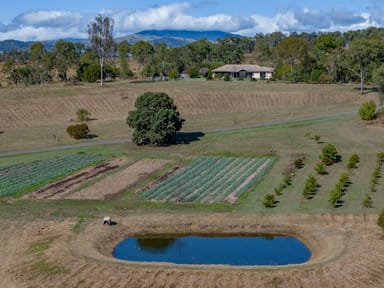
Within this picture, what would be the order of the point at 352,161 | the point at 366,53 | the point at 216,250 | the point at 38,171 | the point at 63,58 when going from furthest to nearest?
1. the point at 63,58
2. the point at 366,53
3. the point at 38,171
4. the point at 352,161
5. the point at 216,250

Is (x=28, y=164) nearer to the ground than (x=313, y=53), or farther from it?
nearer to the ground

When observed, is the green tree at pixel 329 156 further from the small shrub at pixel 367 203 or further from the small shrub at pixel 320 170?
the small shrub at pixel 367 203

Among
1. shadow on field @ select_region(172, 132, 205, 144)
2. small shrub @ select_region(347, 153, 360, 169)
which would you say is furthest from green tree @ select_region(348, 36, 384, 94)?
small shrub @ select_region(347, 153, 360, 169)

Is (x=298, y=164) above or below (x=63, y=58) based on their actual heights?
A: below

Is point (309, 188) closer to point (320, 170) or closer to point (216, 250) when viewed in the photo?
point (320, 170)

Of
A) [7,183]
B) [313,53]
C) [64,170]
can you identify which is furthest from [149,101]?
[313,53]

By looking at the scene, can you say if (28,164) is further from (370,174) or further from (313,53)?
(313,53)

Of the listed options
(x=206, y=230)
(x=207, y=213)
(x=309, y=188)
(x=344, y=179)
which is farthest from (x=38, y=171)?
(x=344, y=179)
